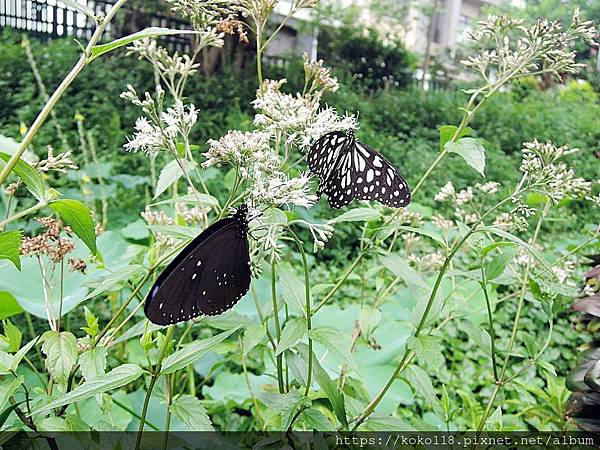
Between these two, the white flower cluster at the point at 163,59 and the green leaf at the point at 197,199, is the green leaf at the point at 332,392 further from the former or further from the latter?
the white flower cluster at the point at 163,59

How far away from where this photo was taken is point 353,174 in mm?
823

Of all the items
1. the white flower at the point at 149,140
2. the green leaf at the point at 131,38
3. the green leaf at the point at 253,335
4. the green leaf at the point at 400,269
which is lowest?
the green leaf at the point at 253,335

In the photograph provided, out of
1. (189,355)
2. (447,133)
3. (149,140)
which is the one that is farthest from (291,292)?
(447,133)

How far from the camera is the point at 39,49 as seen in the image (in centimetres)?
540

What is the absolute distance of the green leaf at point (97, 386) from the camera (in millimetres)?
625

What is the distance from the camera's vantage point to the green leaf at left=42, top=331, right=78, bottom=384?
712mm

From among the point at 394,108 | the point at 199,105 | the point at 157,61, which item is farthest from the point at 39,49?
the point at 157,61

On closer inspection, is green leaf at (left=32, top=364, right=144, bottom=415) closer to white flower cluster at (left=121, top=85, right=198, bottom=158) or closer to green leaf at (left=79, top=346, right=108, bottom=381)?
green leaf at (left=79, top=346, right=108, bottom=381)

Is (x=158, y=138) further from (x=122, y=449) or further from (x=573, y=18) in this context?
(x=573, y=18)

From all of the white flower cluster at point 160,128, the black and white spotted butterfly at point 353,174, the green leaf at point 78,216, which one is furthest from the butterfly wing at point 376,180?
the green leaf at point 78,216

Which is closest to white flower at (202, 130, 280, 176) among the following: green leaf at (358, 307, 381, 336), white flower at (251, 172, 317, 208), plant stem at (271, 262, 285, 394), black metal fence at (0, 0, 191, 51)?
white flower at (251, 172, 317, 208)

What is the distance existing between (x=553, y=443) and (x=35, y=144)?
131 inches

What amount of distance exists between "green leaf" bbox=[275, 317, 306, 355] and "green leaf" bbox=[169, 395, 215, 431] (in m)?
0.13

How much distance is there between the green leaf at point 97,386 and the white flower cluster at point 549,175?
1.89 feet
